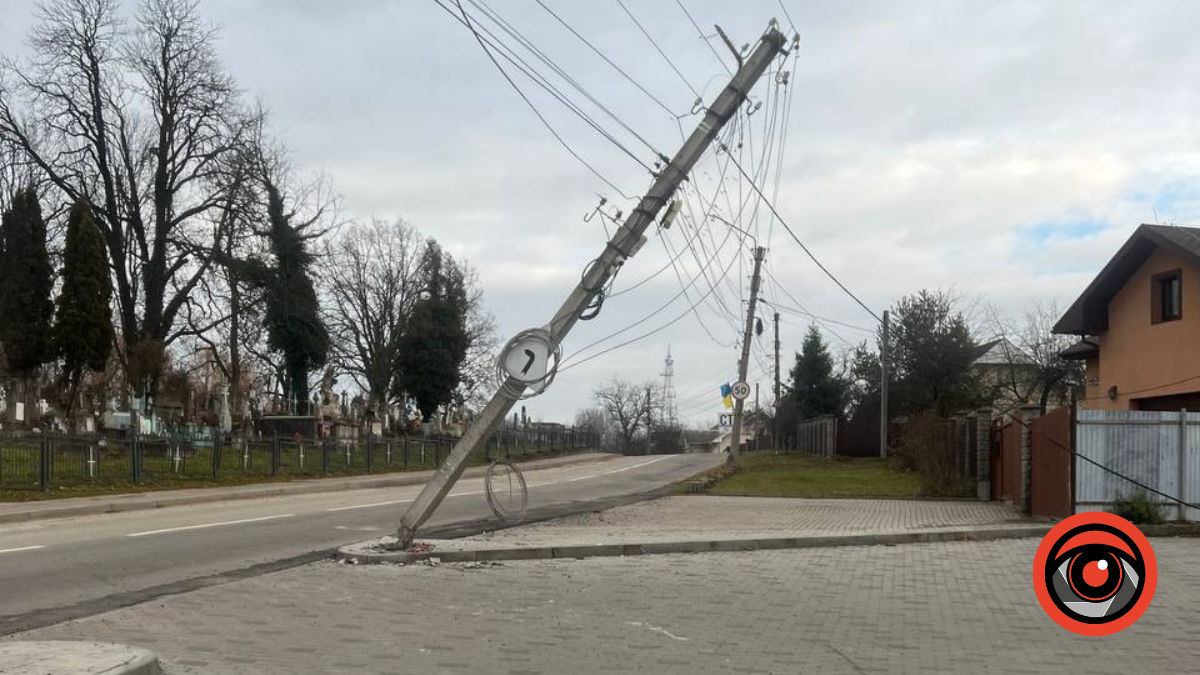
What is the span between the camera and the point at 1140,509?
17.2 m

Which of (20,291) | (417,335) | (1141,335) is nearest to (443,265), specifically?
(417,335)

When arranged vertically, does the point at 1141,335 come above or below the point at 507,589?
above

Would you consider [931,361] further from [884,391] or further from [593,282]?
[593,282]

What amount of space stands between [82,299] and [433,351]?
24.5 meters

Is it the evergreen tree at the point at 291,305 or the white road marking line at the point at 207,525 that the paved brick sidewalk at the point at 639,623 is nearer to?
the white road marking line at the point at 207,525

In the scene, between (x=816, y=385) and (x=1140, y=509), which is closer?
(x=1140, y=509)

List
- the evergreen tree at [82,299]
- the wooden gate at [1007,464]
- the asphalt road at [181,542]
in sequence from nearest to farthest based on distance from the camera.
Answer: the asphalt road at [181,542] → the wooden gate at [1007,464] → the evergreen tree at [82,299]

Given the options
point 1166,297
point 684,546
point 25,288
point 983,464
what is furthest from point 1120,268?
point 25,288

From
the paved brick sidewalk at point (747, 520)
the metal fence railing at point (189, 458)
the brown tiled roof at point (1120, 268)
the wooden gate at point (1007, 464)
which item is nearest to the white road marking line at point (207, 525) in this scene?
the paved brick sidewalk at point (747, 520)

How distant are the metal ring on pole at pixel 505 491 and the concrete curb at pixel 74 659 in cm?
996

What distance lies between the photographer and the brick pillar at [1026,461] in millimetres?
20234

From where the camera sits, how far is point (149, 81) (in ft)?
142

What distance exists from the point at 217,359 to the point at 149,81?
11163 mm

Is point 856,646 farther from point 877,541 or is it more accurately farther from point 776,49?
point 776,49
